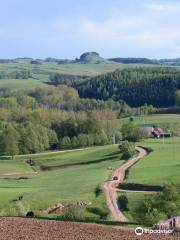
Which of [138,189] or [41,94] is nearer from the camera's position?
[138,189]

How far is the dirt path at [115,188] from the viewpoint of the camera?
40734mm

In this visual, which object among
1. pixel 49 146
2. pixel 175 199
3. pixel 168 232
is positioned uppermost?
pixel 168 232

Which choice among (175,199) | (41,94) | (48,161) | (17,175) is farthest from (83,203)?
(41,94)

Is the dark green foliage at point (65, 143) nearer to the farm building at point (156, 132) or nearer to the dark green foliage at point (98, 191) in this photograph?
the farm building at point (156, 132)

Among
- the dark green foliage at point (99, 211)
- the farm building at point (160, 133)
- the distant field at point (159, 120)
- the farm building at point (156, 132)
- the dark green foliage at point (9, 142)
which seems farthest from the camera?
the distant field at point (159, 120)

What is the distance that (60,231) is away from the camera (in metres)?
23.2

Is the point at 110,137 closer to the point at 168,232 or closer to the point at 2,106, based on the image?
A: the point at 2,106

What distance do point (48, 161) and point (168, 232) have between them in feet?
217

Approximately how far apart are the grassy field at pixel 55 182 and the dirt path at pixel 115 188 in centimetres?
76

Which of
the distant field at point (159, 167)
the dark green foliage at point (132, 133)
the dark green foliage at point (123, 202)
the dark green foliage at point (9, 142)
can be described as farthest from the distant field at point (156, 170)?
the dark green foliage at point (9, 142)

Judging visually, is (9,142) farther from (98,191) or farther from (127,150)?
(98,191)

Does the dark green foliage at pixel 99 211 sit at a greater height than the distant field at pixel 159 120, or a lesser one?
greater

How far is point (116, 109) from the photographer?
6467 inches

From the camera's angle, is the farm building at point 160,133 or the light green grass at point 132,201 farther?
the farm building at point 160,133
